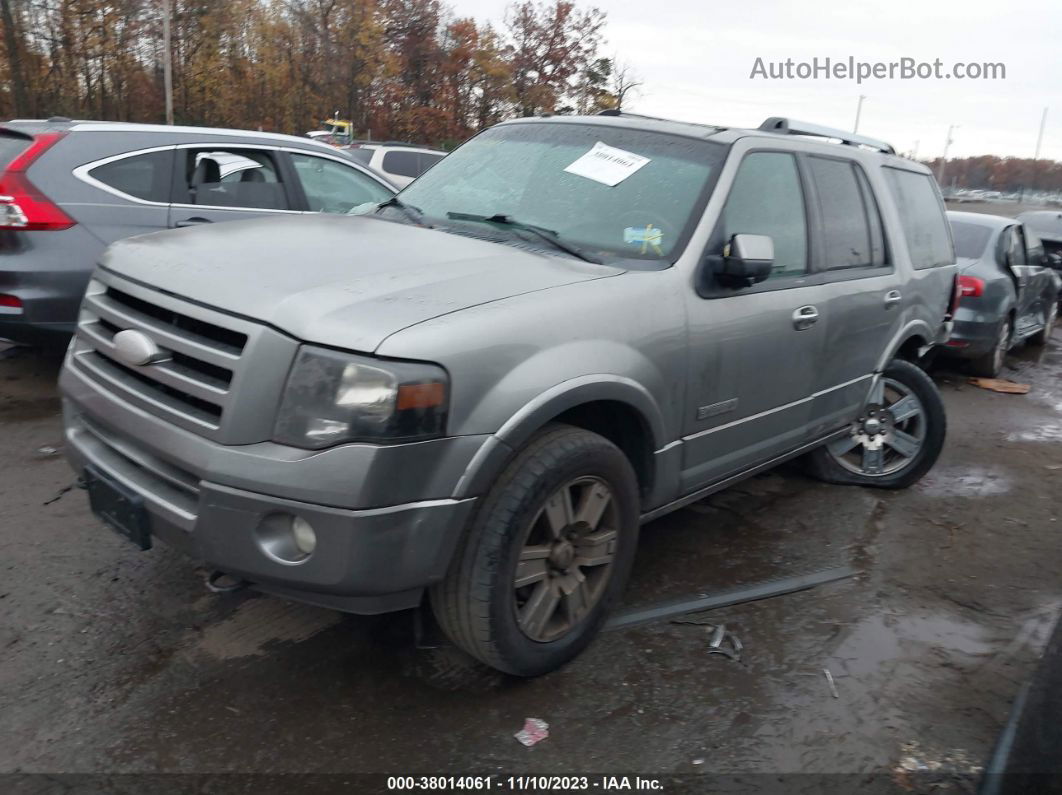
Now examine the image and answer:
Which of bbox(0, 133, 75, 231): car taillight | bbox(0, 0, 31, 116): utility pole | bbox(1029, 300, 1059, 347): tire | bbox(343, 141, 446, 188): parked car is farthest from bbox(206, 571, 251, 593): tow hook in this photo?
bbox(0, 0, 31, 116): utility pole

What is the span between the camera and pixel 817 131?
448 centimetres

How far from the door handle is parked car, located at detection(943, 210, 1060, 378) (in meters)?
5.00

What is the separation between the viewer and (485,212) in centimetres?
368

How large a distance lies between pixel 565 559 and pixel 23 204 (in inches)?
160

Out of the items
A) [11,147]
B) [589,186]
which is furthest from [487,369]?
[11,147]

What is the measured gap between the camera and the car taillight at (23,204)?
16.4 ft

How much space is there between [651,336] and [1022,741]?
65.1 inches

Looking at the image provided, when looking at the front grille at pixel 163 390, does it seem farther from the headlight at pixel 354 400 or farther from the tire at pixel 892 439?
the tire at pixel 892 439

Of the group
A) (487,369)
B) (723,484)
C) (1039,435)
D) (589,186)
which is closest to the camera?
(487,369)

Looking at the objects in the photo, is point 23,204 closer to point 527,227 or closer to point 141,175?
point 141,175

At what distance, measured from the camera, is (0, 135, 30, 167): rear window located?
5.14m

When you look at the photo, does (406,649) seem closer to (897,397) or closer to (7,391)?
(897,397)

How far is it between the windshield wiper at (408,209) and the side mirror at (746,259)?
1317mm

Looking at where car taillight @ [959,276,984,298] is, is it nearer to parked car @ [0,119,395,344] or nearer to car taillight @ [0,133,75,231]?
parked car @ [0,119,395,344]
